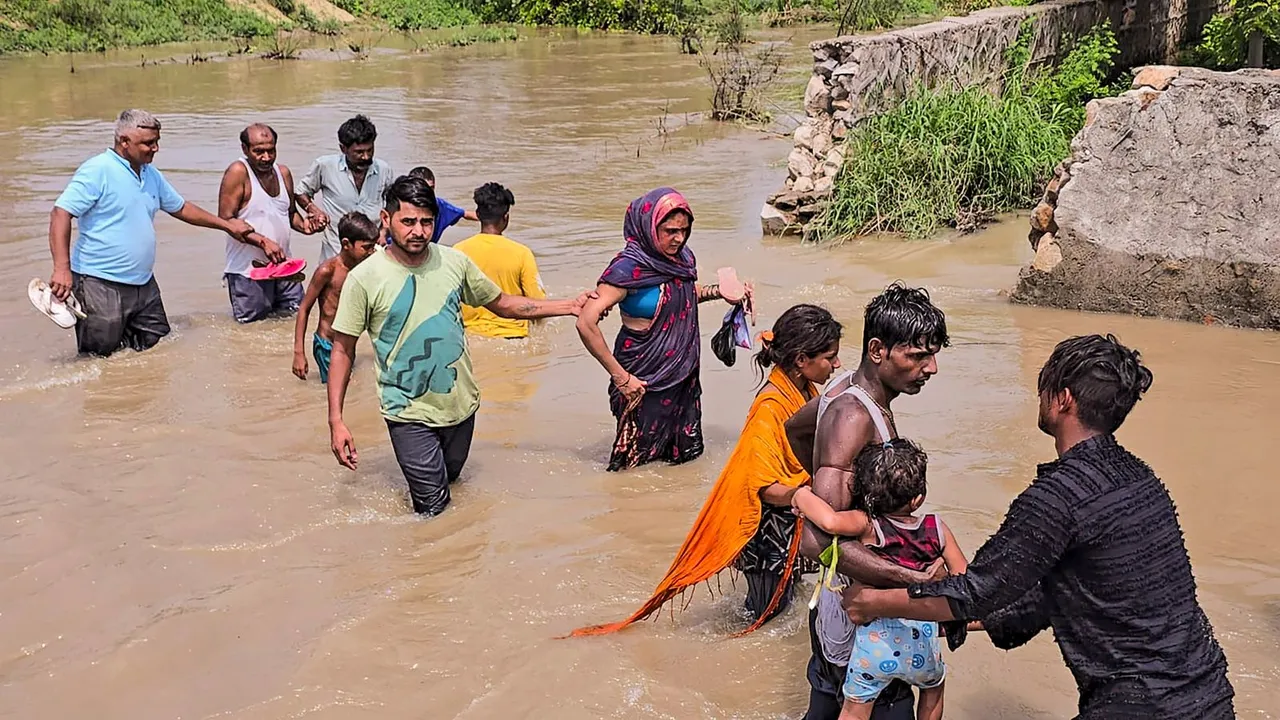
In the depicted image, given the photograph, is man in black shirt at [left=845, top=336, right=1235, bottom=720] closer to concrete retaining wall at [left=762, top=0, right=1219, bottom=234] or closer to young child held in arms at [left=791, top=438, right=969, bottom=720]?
young child held in arms at [left=791, top=438, right=969, bottom=720]

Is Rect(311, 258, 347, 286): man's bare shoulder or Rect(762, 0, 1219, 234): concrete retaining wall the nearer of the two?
Rect(311, 258, 347, 286): man's bare shoulder

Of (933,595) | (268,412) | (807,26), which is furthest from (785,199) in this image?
(807,26)

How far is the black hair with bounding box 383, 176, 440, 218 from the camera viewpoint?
458 cm

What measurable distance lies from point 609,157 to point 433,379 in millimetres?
9155

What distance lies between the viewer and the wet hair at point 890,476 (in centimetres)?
277

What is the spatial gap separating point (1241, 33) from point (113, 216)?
869 centimetres

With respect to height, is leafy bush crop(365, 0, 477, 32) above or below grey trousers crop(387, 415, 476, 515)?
above

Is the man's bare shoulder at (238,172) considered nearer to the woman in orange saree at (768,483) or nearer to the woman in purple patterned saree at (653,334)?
the woman in purple patterned saree at (653,334)

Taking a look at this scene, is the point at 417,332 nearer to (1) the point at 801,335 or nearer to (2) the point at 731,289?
(2) the point at 731,289

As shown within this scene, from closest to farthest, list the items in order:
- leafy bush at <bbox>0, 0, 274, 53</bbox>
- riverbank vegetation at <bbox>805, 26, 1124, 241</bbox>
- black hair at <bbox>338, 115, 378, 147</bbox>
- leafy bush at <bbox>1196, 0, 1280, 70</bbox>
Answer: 1. black hair at <bbox>338, 115, 378, 147</bbox>
2. riverbank vegetation at <bbox>805, 26, 1124, 241</bbox>
3. leafy bush at <bbox>1196, 0, 1280, 70</bbox>
4. leafy bush at <bbox>0, 0, 274, 53</bbox>

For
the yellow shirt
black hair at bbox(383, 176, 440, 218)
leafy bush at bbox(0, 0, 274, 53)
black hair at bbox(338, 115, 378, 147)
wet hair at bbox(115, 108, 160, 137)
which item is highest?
leafy bush at bbox(0, 0, 274, 53)

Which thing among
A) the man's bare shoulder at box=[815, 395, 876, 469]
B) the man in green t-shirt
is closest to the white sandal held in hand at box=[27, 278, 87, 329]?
the man in green t-shirt

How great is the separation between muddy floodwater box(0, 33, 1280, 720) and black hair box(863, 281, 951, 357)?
4.10ft

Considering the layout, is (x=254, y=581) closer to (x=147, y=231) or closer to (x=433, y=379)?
(x=433, y=379)
